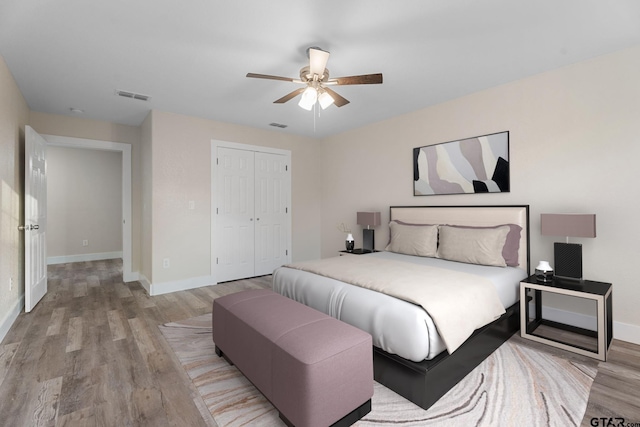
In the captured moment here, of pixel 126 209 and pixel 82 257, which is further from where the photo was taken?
pixel 82 257

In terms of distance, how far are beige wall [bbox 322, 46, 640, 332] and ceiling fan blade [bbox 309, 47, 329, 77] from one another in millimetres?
2112

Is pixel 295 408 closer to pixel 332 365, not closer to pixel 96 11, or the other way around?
pixel 332 365

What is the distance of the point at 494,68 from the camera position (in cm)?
288

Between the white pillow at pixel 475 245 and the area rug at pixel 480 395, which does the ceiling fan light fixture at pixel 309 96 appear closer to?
the white pillow at pixel 475 245

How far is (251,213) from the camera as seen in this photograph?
498 centimetres

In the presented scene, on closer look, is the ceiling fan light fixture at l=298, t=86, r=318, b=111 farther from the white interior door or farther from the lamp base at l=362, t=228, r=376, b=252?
the white interior door

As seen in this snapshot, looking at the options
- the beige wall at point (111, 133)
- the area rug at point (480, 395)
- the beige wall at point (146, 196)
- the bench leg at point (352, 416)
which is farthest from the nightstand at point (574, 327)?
the beige wall at point (111, 133)

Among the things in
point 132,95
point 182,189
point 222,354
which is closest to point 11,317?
point 182,189

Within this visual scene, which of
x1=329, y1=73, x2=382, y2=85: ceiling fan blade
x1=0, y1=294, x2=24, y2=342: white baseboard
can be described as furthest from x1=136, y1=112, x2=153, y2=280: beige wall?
x1=329, y1=73, x2=382, y2=85: ceiling fan blade

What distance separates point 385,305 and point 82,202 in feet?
23.9

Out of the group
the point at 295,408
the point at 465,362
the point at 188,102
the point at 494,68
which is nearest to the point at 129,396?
the point at 295,408

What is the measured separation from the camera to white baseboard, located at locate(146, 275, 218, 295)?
13.2 feet

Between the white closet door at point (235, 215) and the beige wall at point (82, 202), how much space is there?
12.4 ft

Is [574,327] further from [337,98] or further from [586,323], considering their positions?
[337,98]
